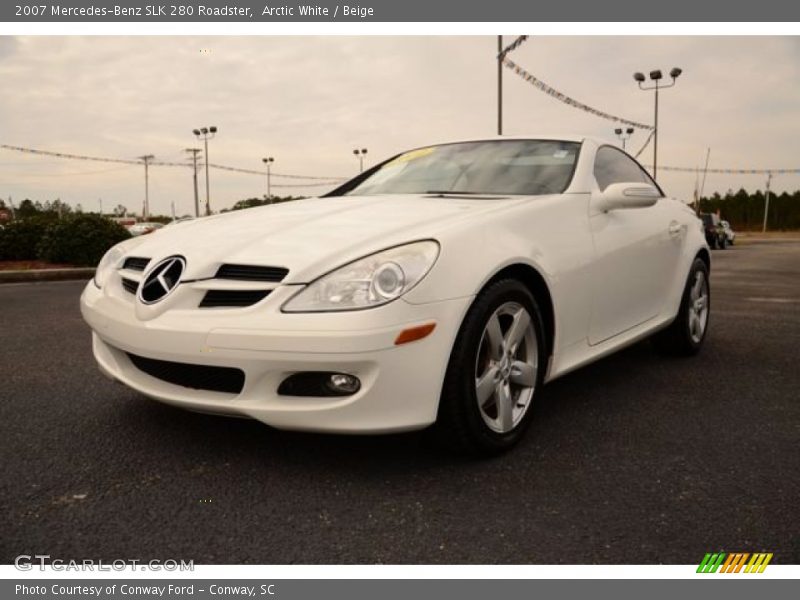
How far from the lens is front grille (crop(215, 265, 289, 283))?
7.89ft

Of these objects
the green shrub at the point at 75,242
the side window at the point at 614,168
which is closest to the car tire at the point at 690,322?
the side window at the point at 614,168

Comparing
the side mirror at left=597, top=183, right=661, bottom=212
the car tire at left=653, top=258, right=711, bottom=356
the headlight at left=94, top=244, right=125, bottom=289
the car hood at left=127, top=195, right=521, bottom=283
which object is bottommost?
the car tire at left=653, top=258, right=711, bottom=356

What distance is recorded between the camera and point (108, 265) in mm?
3074

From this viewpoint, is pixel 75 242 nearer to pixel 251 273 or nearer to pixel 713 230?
pixel 251 273

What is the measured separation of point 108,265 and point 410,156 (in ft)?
6.13

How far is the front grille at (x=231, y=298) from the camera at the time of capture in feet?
7.84

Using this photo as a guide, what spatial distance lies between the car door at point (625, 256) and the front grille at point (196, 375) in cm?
→ 165

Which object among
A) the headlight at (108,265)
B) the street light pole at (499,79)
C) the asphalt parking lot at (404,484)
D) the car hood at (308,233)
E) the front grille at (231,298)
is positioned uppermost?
the street light pole at (499,79)

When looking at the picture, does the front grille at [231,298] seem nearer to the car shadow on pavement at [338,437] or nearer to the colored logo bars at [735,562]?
the car shadow on pavement at [338,437]

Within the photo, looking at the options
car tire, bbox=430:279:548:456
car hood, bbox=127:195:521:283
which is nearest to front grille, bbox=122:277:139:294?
car hood, bbox=127:195:521:283

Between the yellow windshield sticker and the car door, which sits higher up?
the yellow windshield sticker

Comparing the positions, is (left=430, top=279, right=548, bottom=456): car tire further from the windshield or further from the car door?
the windshield

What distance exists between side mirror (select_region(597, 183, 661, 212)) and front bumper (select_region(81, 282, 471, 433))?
1.27m

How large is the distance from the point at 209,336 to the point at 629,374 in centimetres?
261
